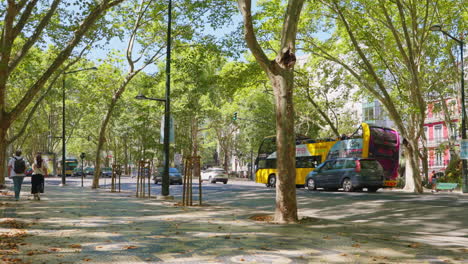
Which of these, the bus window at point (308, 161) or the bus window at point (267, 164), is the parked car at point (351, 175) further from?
the bus window at point (267, 164)

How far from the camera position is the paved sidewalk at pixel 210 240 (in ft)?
19.8

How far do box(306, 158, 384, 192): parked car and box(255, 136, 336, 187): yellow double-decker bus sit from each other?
4.45 metres

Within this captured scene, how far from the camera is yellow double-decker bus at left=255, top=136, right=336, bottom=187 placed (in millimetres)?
28656

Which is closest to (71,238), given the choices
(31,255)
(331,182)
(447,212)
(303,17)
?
(31,255)

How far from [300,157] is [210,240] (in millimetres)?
23142

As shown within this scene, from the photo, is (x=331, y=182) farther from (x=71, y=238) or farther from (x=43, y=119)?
(x=43, y=119)

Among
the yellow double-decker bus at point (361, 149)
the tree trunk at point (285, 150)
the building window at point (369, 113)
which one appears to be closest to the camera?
the tree trunk at point (285, 150)

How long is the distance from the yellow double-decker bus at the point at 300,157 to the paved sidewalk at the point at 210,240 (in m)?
17.0

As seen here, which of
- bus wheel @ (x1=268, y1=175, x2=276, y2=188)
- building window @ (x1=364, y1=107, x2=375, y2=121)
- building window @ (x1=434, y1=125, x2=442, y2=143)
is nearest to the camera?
bus wheel @ (x1=268, y1=175, x2=276, y2=188)

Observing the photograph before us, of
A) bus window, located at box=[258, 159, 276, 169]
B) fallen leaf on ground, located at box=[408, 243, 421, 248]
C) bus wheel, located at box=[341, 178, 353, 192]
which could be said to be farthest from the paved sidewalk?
bus window, located at box=[258, 159, 276, 169]

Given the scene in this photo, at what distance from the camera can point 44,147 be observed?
5825cm

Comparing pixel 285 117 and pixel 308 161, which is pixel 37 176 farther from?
pixel 308 161

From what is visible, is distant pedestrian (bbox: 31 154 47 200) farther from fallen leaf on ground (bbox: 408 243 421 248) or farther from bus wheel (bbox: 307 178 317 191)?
bus wheel (bbox: 307 178 317 191)

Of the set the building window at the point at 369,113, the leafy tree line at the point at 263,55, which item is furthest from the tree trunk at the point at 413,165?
the building window at the point at 369,113
